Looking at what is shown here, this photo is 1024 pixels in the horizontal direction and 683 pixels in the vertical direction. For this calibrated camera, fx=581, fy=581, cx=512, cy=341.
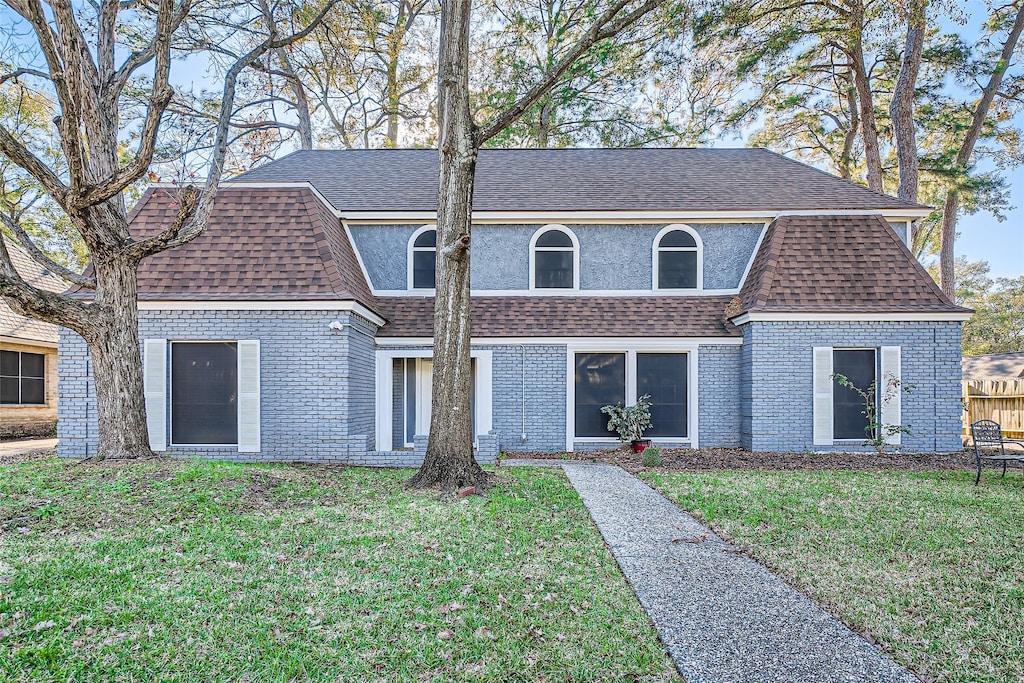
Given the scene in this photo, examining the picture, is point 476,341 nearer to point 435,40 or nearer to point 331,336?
point 331,336

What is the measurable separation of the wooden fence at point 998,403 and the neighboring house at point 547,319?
7.35 meters

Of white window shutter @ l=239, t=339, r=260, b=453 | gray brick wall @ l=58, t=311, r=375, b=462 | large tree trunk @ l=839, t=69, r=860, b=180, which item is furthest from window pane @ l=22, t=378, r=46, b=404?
large tree trunk @ l=839, t=69, r=860, b=180

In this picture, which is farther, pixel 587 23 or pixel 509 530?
pixel 587 23

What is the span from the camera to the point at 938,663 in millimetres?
3227

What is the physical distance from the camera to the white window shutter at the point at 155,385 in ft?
32.7

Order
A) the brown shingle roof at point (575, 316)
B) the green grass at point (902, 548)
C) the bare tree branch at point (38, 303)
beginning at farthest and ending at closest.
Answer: the brown shingle roof at point (575, 316) → the bare tree branch at point (38, 303) → the green grass at point (902, 548)

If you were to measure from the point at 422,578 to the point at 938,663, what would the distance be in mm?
3259

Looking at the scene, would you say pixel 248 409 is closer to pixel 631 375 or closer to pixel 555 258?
pixel 555 258

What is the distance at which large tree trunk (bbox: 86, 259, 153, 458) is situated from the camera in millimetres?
7895

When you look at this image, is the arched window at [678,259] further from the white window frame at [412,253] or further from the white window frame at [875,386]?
the white window frame at [412,253]

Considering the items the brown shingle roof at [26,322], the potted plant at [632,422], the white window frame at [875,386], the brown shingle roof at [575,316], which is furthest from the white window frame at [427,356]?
the brown shingle roof at [26,322]

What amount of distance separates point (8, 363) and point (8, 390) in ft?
2.45

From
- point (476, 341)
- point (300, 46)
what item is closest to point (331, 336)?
point (476, 341)

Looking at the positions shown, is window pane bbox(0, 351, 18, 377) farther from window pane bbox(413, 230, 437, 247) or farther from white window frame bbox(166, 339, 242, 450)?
Answer: window pane bbox(413, 230, 437, 247)
